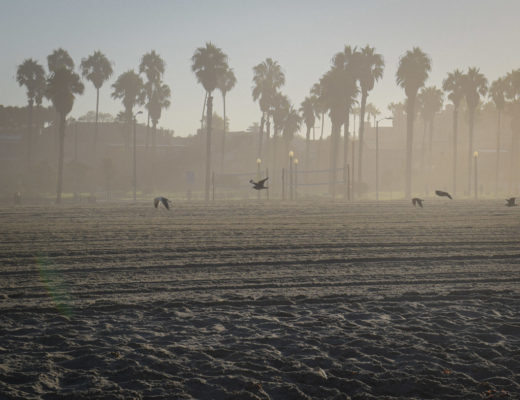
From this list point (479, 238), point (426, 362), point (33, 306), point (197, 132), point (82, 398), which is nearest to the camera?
point (82, 398)

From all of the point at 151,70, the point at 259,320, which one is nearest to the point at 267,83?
the point at 151,70

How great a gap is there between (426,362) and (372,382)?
75 centimetres

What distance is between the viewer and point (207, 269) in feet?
31.9

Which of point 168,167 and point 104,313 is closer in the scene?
point 104,313

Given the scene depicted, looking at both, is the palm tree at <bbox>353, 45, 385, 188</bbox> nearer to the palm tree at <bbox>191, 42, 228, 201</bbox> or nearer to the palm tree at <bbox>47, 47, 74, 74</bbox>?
the palm tree at <bbox>191, 42, 228, 201</bbox>

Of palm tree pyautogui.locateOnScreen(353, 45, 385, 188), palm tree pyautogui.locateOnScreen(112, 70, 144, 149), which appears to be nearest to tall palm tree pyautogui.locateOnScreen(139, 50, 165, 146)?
palm tree pyautogui.locateOnScreen(112, 70, 144, 149)

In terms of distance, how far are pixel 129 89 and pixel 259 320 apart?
68.3 meters

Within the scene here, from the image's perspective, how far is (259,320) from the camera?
6570 mm

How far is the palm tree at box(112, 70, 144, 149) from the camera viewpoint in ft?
233

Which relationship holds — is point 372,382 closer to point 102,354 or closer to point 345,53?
point 102,354

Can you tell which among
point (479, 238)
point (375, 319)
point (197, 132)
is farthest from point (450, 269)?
point (197, 132)

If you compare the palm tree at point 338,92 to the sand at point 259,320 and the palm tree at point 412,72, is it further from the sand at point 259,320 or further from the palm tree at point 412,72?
the sand at point 259,320

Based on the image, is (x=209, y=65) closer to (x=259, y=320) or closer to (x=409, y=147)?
(x=409, y=147)

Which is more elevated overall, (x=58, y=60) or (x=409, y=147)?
(x=58, y=60)
